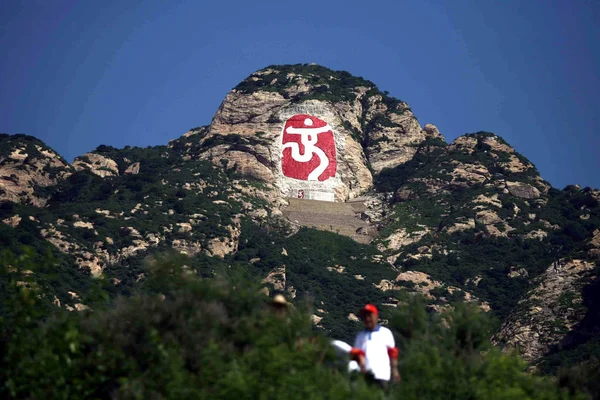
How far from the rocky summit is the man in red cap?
43.0 meters

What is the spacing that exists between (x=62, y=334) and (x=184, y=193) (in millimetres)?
78969

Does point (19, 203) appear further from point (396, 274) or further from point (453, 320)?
point (453, 320)

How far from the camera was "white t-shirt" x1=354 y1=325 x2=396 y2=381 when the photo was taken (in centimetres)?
1930

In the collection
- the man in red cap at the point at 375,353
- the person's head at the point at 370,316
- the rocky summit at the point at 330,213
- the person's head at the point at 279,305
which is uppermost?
the rocky summit at the point at 330,213

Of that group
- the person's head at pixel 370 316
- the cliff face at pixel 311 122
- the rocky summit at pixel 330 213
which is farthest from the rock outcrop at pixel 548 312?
the person's head at pixel 370 316

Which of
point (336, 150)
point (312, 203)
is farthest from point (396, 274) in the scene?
point (336, 150)

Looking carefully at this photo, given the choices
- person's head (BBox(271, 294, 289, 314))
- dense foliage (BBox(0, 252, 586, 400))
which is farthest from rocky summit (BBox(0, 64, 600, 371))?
person's head (BBox(271, 294, 289, 314))

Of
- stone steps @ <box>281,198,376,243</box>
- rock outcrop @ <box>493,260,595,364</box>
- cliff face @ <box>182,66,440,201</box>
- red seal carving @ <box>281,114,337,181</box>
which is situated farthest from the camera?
red seal carving @ <box>281,114,337,181</box>

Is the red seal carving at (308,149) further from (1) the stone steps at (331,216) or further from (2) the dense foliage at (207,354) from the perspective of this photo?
(2) the dense foliage at (207,354)

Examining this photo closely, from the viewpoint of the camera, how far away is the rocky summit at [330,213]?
7775cm

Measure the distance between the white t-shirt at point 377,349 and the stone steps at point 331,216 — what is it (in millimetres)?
77011

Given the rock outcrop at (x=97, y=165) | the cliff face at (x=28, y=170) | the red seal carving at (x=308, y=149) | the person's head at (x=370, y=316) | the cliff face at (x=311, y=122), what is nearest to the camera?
the person's head at (x=370, y=316)

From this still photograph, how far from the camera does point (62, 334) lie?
20328mm

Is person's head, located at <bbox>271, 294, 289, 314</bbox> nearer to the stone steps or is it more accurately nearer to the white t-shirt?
the white t-shirt
